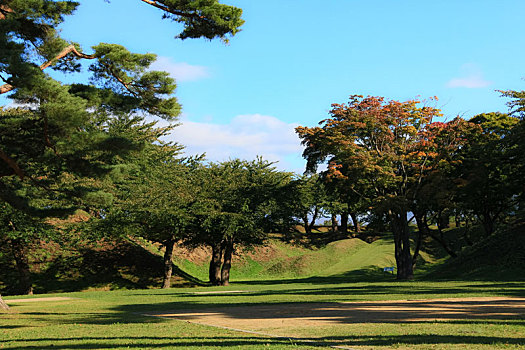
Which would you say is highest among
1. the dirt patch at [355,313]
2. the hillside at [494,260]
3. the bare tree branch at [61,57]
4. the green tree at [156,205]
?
the bare tree branch at [61,57]

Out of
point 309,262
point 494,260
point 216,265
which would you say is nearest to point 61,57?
point 216,265

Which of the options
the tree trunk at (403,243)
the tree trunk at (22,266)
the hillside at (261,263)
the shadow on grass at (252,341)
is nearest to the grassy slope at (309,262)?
the hillside at (261,263)

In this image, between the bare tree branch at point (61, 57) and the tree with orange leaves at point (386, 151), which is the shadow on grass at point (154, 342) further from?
the tree with orange leaves at point (386, 151)

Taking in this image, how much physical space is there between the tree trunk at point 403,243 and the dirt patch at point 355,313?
60.6 ft

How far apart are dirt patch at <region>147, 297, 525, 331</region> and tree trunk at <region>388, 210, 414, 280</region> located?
1848cm

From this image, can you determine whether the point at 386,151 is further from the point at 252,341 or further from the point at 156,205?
the point at 252,341

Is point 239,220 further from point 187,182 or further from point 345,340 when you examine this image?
point 345,340

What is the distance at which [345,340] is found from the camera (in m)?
8.95

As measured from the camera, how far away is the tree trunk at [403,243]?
35750 millimetres

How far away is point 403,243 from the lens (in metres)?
35.6

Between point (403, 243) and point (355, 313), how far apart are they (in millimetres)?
23131

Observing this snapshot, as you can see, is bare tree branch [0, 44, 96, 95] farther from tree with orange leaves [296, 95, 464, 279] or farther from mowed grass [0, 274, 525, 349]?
tree with orange leaves [296, 95, 464, 279]

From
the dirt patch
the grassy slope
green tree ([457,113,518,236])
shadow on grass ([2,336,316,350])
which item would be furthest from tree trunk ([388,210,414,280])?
shadow on grass ([2,336,316,350])

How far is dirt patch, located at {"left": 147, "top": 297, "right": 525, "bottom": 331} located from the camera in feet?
39.5
